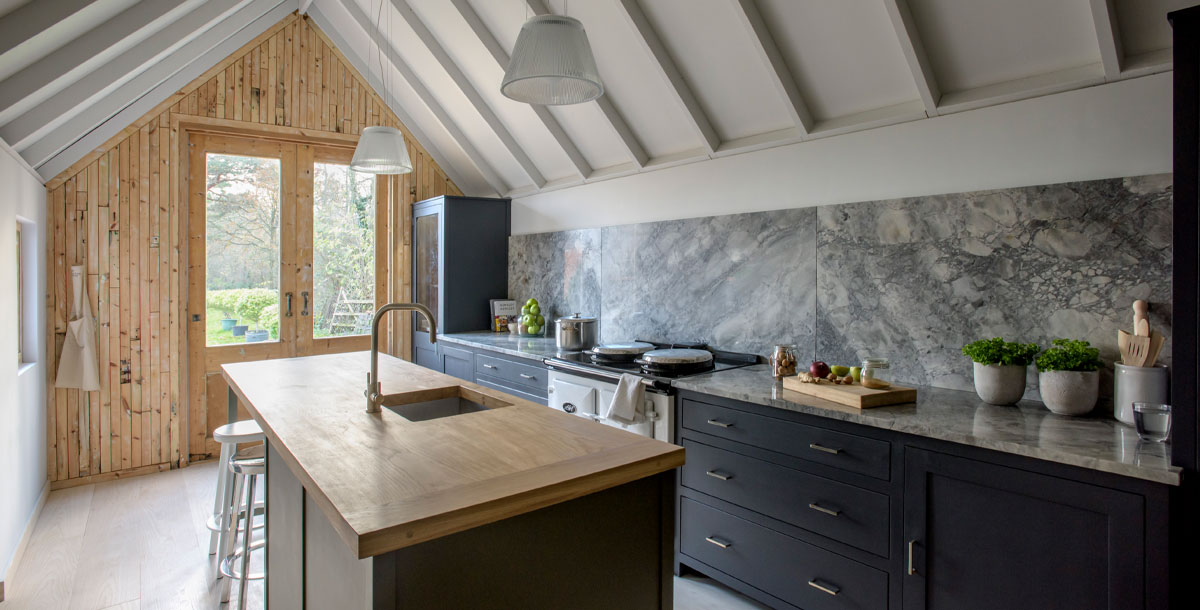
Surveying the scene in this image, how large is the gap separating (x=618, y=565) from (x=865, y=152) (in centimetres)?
211

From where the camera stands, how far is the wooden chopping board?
2.15 meters

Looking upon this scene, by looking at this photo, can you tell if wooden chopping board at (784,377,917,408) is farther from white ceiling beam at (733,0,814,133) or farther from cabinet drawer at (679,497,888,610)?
white ceiling beam at (733,0,814,133)

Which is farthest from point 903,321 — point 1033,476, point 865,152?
point 1033,476

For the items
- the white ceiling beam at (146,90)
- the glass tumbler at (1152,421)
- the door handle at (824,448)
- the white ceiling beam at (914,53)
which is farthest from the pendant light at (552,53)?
the white ceiling beam at (146,90)

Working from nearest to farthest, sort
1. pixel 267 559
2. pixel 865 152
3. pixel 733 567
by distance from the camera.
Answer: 1. pixel 267 559
2. pixel 733 567
3. pixel 865 152

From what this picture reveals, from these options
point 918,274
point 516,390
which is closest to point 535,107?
point 516,390

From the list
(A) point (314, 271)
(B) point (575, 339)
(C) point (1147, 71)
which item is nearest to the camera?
(C) point (1147, 71)

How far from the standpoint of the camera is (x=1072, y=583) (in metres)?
1.67

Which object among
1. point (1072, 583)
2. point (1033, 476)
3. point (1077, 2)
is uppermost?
point (1077, 2)

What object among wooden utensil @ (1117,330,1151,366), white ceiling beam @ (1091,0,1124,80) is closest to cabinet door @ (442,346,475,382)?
wooden utensil @ (1117,330,1151,366)

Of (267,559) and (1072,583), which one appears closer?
(1072,583)

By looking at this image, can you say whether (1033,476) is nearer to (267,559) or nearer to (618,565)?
(618,565)

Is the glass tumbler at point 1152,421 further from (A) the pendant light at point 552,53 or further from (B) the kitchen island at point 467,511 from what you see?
(A) the pendant light at point 552,53

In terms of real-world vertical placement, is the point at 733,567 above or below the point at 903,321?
below
